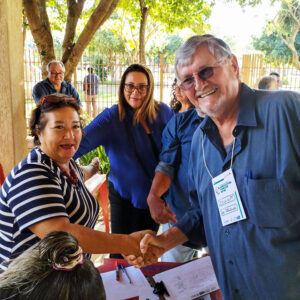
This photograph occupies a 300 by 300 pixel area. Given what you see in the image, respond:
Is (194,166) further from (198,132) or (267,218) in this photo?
(267,218)

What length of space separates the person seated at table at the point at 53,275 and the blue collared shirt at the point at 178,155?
4.72ft

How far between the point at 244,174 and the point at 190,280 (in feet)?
2.24

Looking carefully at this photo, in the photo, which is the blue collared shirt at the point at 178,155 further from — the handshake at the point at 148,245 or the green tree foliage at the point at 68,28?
the green tree foliage at the point at 68,28

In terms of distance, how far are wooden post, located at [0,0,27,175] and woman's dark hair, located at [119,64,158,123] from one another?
32.0 inches

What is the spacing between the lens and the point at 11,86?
7.39 feet

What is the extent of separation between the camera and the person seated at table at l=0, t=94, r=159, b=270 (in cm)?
132

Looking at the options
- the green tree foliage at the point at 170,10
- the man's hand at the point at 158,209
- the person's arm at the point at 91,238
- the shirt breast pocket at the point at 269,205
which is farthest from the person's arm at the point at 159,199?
the green tree foliage at the point at 170,10

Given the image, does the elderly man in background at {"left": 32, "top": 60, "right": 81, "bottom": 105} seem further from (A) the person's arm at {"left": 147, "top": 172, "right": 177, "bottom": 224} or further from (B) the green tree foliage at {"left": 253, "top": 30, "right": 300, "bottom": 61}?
(B) the green tree foliage at {"left": 253, "top": 30, "right": 300, "bottom": 61}

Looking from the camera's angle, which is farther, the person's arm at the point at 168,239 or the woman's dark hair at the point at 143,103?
the woman's dark hair at the point at 143,103

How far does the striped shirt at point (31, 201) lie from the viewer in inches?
51.8

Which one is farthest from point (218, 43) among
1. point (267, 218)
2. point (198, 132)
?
point (267, 218)

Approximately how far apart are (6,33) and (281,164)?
2.01 meters

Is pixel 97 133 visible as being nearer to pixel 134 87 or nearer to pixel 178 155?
pixel 134 87

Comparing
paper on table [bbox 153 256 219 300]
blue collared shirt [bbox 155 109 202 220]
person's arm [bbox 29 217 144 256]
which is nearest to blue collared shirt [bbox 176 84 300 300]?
paper on table [bbox 153 256 219 300]
